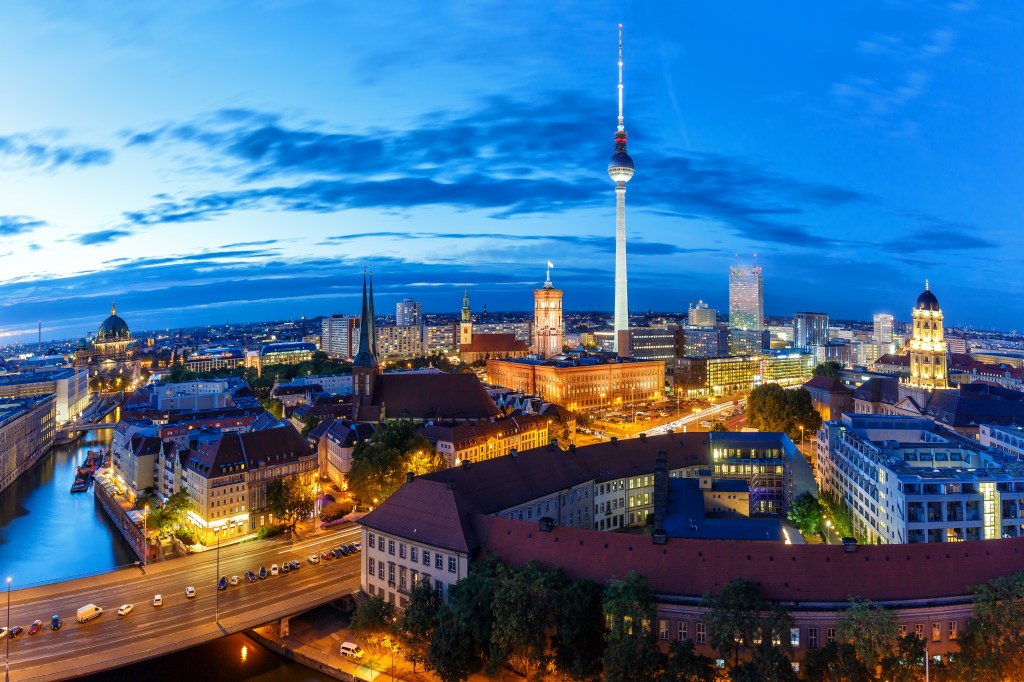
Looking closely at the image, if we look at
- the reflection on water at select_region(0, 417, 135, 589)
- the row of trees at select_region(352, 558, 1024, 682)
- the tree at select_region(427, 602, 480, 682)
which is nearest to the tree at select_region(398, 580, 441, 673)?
the row of trees at select_region(352, 558, 1024, 682)

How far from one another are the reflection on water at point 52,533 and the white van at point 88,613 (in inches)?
436

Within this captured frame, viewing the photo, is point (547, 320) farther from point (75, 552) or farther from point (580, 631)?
point (580, 631)

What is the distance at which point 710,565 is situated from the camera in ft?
86.3

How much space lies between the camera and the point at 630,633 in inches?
989

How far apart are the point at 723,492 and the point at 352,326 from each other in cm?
16399

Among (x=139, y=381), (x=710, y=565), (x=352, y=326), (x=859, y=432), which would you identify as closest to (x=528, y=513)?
(x=710, y=565)

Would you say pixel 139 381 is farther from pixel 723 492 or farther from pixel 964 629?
pixel 964 629

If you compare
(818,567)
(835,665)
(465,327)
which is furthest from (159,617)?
(465,327)

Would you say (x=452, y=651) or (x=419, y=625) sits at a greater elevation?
(x=419, y=625)

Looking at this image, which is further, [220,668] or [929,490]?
[929,490]

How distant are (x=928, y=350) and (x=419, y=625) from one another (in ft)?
254

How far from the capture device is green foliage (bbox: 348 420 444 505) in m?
47.9

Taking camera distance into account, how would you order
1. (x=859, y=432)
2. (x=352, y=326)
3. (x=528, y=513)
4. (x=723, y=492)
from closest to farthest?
(x=528, y=513)
(x=723, y=492)
(x=859, y=432)
(x=352, y=326)

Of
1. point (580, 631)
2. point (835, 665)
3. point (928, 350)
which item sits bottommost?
point (835, 665)
